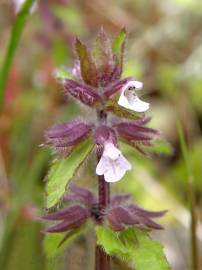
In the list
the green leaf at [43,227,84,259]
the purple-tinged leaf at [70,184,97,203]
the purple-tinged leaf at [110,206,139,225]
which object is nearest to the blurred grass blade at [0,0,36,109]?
the purple-tinged leaf at [70,184,97,203]

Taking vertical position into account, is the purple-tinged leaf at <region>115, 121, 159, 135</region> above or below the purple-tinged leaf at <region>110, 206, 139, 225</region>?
above

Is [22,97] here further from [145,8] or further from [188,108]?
[145,8]

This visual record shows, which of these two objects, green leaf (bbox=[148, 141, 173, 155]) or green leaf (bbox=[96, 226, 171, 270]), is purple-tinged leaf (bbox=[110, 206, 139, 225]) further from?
green leaf (bbox=[148, 141, 173, 155])

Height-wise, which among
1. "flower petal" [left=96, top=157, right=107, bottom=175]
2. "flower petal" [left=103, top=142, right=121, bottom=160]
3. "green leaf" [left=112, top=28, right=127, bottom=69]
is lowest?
"flower petal" [left=96, top=157, right=107, bottom=175]

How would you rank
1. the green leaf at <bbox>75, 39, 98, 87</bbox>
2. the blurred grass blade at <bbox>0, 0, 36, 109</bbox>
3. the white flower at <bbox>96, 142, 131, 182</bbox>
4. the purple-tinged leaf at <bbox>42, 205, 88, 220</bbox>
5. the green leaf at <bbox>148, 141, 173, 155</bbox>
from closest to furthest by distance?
the white flower at <bbox>96, 142, 131, 182</bbox>, the green leaf at <bbox>75, 39, 98, 87</bbox>, the purple-tinged leaf at <bbox>42, 205, 88, 220</bbox>, the green leaf at <bbox>148, 141, 173, 155</bbox>, the blurred grass blade at <bbox>0, 0, 36, 109</bbox>

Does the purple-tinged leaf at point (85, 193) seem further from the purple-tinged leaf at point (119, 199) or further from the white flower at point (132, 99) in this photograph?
the white flower at point (132, 99)

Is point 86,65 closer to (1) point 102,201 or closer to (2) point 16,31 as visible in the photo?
(1) point 102,201

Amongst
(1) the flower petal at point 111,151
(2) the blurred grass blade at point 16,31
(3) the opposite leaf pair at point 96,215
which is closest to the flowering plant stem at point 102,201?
(3) the opposite leaf pair at point 96,215

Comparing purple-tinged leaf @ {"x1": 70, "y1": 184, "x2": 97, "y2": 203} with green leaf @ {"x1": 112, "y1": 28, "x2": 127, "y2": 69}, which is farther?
purple-tinged leaf @ {"x1": 70, "y1": 184, "x2": 97, "y2": 203}
